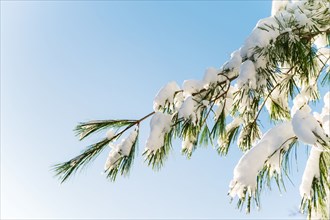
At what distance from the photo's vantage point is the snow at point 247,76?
189 cm

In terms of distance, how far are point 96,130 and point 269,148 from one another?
3.49ft

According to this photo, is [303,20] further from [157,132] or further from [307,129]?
[157,132]

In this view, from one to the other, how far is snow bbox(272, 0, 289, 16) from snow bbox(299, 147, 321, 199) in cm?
130

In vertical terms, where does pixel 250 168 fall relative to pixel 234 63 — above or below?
below

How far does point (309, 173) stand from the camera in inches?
61.9

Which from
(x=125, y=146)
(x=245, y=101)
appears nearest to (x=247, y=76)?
(x=245, y=101)

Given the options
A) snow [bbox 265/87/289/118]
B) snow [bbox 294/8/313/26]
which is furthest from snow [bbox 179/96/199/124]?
snow [bbox 265/87/289/118]

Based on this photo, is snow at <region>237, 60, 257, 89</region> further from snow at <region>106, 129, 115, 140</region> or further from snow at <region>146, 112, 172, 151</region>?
snow at <region>106, 129, 115, 140</region>

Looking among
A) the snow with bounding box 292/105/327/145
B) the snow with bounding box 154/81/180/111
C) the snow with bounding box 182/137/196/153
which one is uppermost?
the snow with bounding box 154/81/180/111

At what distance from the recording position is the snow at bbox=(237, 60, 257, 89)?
1894 millimetres

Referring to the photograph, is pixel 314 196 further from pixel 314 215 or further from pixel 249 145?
pixel 249 145

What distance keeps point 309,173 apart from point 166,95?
2.96ft

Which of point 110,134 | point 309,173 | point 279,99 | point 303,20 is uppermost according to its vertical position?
point 303,20

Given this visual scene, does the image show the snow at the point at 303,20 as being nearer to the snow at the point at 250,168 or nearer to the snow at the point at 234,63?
the snow at the point at 234,63
